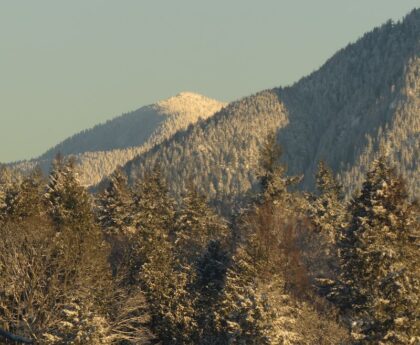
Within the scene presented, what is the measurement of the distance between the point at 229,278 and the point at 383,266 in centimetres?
1044

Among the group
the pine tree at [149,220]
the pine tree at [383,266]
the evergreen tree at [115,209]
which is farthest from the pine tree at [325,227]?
the evergreen tree at [115,209]

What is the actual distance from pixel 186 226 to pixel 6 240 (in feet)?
119

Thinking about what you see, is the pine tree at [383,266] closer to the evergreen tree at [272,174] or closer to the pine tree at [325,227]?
the pine tree at [325,227]

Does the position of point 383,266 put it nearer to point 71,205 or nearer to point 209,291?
point 209,291

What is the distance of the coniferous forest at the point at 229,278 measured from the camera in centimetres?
4144

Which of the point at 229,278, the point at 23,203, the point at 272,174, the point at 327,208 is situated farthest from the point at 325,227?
the point at 229,278

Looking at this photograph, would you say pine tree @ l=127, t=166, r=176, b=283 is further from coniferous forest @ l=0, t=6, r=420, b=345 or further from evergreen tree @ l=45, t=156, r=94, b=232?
evergreen tree @ l=45, t=156, r=94, b=232

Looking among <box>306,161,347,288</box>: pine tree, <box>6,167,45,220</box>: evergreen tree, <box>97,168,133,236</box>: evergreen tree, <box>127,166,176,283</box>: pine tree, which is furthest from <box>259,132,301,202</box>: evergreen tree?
<box>6,167,45,220</box>: evergreen tree

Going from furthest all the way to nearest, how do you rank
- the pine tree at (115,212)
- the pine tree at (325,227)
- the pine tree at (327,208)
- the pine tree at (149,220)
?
the pine tree at (115,212)
the pine tree at (327,208)
the pine tree at (325,227)
the pine tree at (149,220)

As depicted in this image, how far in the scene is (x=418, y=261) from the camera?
4256 cm

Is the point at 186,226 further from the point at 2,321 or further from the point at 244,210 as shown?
the point at 2,321

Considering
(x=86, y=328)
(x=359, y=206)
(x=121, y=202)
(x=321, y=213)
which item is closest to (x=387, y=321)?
(x=86, y=328)

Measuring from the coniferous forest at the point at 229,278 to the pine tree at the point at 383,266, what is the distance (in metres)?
0.06

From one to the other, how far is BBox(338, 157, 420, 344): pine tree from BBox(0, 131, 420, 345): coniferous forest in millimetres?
59
